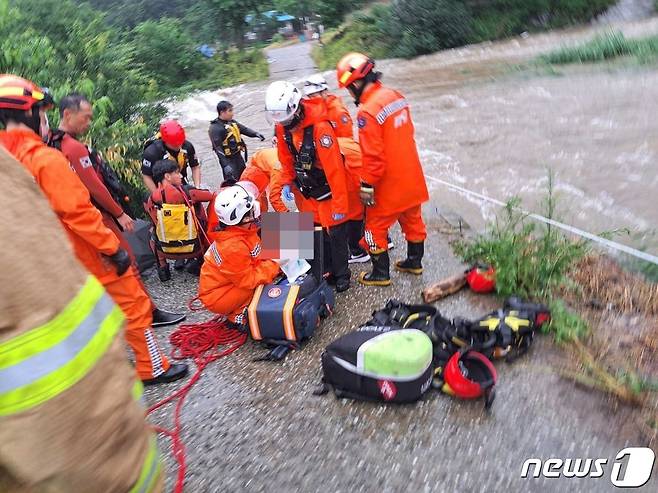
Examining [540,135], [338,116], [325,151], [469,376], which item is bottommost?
[540,135]

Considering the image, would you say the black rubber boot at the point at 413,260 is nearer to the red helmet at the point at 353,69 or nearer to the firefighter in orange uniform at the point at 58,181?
the red helmet at the point at 353,69

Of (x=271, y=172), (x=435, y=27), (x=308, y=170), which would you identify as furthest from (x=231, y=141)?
(x=435, y=27)

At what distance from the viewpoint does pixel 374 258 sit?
4.37 m

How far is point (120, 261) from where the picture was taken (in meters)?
3.08

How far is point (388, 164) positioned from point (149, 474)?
125 inches

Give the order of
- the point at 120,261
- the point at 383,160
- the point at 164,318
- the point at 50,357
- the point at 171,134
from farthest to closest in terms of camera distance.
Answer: the point at 171,134 → the point at 164,318 → the point at 383,160 → the point at 120,261 → the point at 50,357

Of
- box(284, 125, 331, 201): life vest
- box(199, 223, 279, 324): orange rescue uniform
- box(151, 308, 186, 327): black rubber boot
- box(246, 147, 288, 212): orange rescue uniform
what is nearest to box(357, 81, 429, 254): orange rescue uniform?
box(284, 125, 331, 201): life vest

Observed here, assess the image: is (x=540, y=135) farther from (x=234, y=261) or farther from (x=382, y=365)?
(x=382, y=365)

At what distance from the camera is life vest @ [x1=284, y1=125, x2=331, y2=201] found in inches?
160

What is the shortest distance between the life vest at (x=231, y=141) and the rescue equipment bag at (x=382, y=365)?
13.5 feet

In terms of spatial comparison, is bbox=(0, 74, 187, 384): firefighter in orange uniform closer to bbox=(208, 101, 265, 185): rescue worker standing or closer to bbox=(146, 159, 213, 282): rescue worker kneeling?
bbox=(146, 159, 213, 282): rescue worker kneeling

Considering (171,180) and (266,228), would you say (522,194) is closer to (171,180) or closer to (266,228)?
(266,228)

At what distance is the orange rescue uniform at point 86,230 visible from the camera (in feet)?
8.84

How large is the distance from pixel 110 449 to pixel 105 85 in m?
6.91
